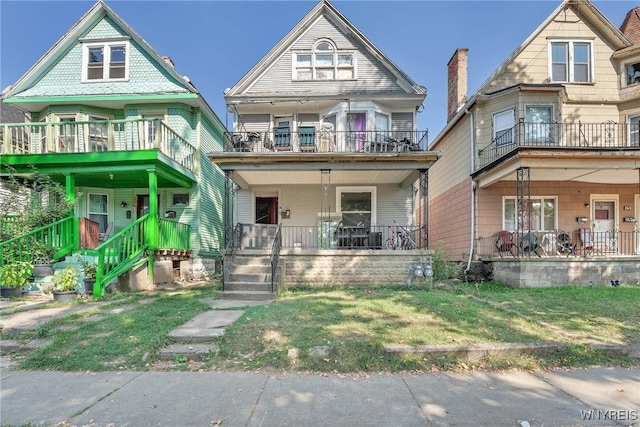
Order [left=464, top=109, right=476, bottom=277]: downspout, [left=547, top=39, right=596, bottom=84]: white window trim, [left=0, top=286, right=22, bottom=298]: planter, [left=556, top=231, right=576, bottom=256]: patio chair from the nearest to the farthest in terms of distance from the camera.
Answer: [left=0, top=286, right=22, bottom=298]: planter, [left=556, top=231, right=576, bottom=256]: patio chair, [left=464, top=109, right=476, bottom=277]: downspout, [left=547, top=39, right=596, bottom=84]: white window trim

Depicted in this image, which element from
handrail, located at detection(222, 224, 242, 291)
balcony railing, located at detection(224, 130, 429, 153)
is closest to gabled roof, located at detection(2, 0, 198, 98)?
balcony railing, located at detection(224, 130, 429, 153)

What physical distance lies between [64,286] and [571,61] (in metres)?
18.5

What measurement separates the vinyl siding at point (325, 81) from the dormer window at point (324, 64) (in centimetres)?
21

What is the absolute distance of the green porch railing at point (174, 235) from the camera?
1046cm

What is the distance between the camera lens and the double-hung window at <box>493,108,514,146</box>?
39.1ft

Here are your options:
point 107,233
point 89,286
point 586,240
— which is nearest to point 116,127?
point 107,233

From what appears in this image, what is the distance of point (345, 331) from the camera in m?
4.84

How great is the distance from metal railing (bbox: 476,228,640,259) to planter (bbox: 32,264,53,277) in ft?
44.4

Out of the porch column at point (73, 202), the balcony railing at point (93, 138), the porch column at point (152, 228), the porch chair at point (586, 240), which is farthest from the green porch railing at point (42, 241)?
the porch chair at point (586, 240)

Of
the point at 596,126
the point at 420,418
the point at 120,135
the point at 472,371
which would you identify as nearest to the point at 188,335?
the point at 420,418

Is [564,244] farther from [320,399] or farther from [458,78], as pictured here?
[320,399]

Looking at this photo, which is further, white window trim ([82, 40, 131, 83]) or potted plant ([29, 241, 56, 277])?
white window trim ([82, 40, 131, 83])

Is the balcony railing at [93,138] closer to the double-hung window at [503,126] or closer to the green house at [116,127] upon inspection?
the green house at [116,127]

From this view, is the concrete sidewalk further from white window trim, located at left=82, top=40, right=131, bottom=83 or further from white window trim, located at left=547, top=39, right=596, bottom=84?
white window trim, located at left=547, top=39, right=596, bottom=84
